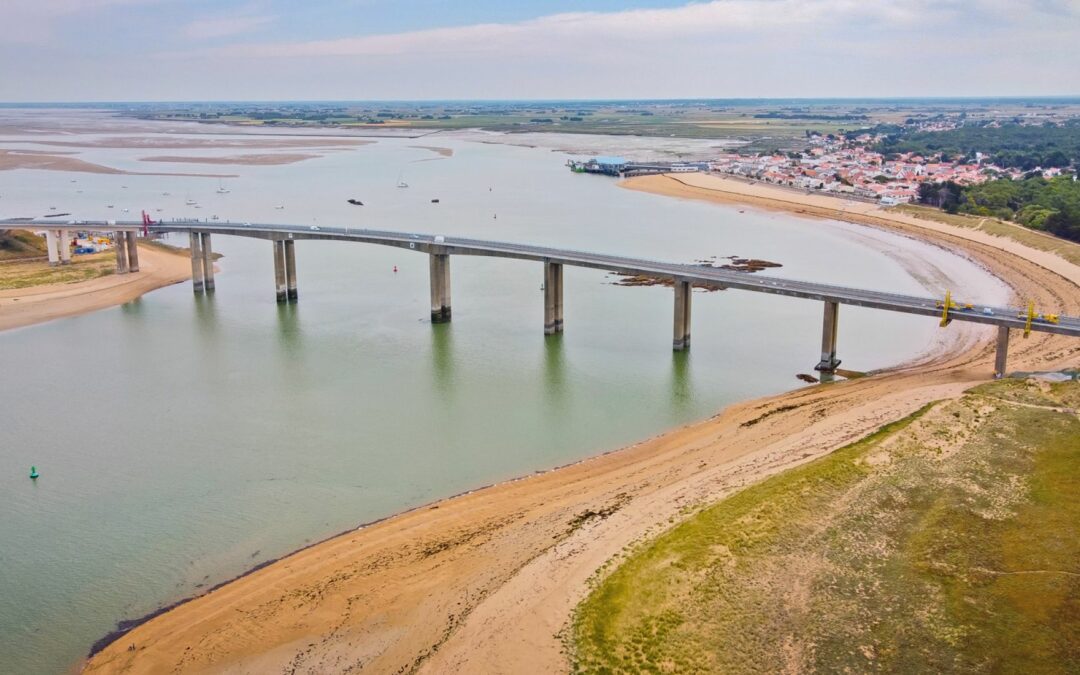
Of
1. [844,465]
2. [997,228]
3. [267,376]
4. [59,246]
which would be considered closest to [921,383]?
[844,465]

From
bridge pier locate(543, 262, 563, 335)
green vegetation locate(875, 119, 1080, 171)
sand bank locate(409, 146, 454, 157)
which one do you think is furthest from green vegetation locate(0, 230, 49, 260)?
green vegetation locate(875, 119, 1080, 171)

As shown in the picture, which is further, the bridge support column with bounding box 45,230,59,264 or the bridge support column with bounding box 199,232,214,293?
the bridge support column with bounding box 45,230,59,264

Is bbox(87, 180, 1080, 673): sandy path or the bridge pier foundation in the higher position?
the bridge pier foundation

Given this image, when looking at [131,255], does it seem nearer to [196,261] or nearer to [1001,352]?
[196,261]

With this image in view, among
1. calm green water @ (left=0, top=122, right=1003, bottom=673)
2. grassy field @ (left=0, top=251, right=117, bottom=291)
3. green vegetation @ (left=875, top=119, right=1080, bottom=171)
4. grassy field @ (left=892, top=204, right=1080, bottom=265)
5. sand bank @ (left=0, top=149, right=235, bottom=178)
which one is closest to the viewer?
calm green water @ (left=0, top=122, right=1003, bottom=673)

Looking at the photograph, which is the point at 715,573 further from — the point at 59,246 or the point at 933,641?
A: the point at 59,246

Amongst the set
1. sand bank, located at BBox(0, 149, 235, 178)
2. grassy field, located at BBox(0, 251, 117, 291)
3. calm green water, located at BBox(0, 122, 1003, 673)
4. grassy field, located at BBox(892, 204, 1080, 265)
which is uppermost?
sand bank, located at BBox(0, 149, 235, 178)

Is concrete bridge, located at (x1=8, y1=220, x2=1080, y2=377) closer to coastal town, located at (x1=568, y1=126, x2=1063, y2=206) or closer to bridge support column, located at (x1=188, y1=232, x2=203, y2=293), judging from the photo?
bridge support column, located at (x1=188, y1=232, x2=203, y2=293)
